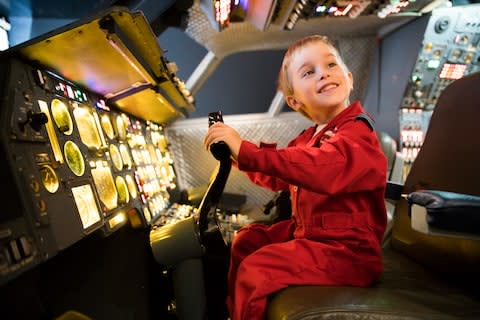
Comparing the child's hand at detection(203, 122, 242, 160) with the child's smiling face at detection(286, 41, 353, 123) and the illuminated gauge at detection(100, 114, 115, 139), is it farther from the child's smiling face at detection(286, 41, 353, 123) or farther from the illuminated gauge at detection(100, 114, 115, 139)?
the illuminated gauge at detection(100, 114, 115, 139)

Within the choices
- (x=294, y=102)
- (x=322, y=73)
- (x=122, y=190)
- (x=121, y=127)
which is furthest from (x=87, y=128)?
(x=322, y=73)

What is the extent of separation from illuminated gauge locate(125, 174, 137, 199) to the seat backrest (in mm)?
1299

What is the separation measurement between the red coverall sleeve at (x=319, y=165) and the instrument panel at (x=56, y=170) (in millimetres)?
584

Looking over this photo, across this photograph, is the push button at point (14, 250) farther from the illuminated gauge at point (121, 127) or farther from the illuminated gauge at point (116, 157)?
the illuminated gauge at point (121, 127)

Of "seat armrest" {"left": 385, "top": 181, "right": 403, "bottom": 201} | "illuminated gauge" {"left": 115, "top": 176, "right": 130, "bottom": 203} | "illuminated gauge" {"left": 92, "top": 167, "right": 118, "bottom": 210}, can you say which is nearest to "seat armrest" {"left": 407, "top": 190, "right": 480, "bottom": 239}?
"seat armrest" {"left": 385, "top": 181, "right": 403, "bottom": 201}

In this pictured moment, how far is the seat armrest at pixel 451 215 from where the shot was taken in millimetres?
610

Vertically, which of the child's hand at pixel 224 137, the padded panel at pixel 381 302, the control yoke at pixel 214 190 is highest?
the child's hand at pixel 224 137

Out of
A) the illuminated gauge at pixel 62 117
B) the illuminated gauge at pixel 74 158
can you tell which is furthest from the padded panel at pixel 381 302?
the illuminated gauge at pixel 62 117

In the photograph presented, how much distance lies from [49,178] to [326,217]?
918mm

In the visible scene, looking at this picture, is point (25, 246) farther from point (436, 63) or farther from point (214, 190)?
point (436, 63)

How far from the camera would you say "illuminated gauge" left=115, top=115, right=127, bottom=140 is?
173 cm

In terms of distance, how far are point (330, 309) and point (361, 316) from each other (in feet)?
0.23

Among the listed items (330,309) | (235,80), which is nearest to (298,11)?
(330,309)

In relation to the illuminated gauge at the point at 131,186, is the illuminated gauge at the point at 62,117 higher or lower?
higher
